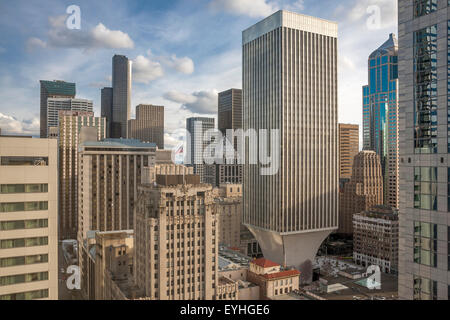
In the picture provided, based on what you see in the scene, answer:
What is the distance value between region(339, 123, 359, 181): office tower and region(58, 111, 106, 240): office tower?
110m

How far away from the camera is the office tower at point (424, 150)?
20.6 metres

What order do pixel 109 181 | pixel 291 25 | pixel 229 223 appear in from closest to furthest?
1. pixel 291 25
2. pixel 109 181
3. pixel 229 223

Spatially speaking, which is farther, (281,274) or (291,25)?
(291,25)

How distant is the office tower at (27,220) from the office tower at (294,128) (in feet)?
203

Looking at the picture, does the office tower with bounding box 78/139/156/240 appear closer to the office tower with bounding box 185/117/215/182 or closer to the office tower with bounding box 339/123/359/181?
the office tower with bounding box 185/117/215/182

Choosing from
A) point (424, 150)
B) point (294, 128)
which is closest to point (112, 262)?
point (294, 128)

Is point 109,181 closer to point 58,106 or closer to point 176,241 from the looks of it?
point 176,241

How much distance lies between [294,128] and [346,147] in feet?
324

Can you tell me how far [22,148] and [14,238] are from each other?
616cm

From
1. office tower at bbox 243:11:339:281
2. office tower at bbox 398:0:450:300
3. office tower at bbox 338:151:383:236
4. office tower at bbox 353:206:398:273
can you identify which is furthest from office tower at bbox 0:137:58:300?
office tower at bbox 338:151:383:236

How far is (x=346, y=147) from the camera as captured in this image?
175125 mm

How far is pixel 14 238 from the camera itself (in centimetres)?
2458
